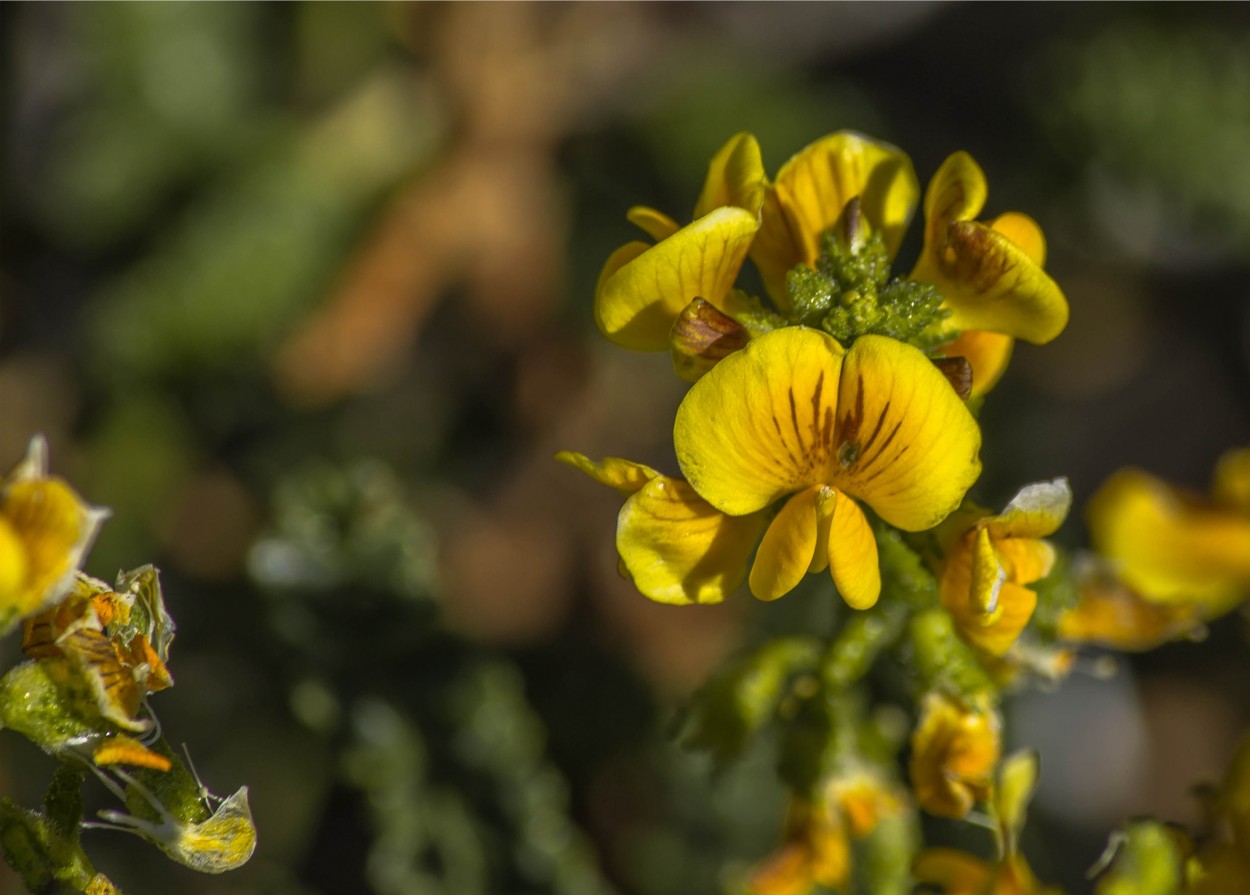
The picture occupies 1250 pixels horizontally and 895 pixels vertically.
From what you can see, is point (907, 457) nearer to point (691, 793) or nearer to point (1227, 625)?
point (691, 793)

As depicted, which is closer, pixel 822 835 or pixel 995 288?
pixel 995 288

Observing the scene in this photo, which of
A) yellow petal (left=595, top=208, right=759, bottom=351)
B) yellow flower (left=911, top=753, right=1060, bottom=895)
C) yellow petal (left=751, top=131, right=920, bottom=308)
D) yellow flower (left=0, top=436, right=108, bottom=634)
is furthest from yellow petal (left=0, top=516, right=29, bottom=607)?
yellow flower (left=911, top=753, right=1060, bottom=895)

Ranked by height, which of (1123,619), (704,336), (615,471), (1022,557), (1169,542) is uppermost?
(704,336)

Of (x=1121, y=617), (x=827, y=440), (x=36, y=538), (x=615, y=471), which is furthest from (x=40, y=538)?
(x=1121, y=617)

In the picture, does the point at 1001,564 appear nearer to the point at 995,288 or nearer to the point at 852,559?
the point at 852,559

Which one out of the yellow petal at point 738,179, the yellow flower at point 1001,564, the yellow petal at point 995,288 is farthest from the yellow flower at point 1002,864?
the yellow petal at point 738,179

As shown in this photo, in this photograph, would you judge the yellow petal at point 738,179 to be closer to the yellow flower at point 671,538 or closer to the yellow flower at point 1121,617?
the yellow flower at point 671,538
